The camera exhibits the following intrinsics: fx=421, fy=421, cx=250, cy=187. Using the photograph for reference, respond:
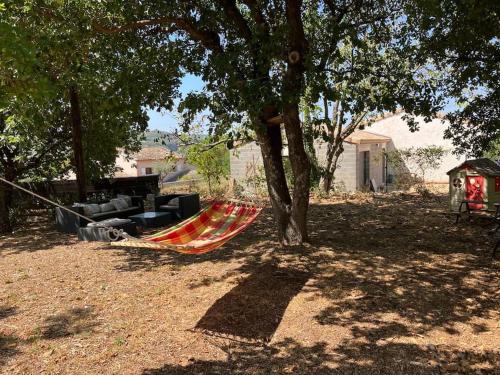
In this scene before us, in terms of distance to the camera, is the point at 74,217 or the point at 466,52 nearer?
the point at 466,52

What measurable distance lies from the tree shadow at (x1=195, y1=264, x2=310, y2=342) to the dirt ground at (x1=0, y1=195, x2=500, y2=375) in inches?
0.8

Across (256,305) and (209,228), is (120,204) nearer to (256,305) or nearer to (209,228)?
(209,228)

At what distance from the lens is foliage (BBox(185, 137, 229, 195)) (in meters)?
15.1

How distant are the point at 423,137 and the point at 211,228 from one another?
17290 mm

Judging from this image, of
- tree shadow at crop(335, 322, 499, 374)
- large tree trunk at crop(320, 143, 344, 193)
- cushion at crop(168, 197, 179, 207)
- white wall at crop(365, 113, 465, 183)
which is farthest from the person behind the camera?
white wall at crop(365, 113, 465, 183)

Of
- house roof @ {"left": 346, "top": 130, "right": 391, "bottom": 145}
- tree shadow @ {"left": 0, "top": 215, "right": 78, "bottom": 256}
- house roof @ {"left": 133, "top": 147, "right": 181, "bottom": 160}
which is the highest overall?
house roof @ {"left": 133, "top": 147, "right": 181, "bottom": 160}

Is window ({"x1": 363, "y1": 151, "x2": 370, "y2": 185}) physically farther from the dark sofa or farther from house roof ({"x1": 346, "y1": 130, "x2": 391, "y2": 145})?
the dark sofa

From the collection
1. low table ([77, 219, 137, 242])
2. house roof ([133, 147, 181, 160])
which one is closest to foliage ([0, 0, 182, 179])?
low table ([77, 219, 137, 242])

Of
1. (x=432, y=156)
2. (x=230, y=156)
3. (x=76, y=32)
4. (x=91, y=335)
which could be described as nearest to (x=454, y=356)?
(x=91, y=335)

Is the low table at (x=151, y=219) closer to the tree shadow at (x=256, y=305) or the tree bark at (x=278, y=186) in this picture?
the tree bark at (x=278, y=186)

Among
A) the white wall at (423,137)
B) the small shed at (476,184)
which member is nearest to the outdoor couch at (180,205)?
the small shed at (476,184)

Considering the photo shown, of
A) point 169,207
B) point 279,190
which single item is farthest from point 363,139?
point 279,190

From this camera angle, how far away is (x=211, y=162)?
15891 mm

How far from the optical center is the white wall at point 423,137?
19953 mm
